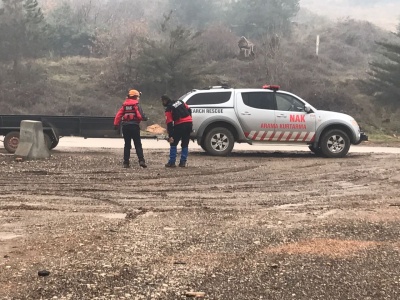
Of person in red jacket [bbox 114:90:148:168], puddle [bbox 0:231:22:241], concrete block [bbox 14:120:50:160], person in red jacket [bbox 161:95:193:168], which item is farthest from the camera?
concrete block [bbox 14:120:50:160]

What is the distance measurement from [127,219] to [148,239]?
1014mm

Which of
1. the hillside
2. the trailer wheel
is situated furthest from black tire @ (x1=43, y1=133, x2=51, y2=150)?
the hillside

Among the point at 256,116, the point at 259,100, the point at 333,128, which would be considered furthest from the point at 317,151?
the point at 259,100

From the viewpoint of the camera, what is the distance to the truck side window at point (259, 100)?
14.6 m

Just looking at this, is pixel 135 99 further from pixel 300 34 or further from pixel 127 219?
pixel 300 34

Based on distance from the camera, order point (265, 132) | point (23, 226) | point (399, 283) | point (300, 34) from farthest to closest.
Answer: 1. point (300, 34)
2. point (265, 132)
3. point (23, 226)
4. point (399, 283)

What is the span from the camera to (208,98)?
570 inches

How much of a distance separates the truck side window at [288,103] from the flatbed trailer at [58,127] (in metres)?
4.44

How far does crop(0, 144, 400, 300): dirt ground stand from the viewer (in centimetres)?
423

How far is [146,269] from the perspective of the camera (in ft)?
15.0

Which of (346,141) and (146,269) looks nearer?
(146,269)

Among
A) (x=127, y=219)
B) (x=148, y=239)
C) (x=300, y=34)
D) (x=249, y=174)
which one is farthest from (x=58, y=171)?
(x=300, y=34)

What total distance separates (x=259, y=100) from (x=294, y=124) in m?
1.16

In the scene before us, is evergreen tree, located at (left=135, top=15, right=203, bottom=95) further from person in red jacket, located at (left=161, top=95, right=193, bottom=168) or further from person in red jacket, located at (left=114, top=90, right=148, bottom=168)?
person in red jacket, located at (left=114, top=90, right=148, bottom=168)
